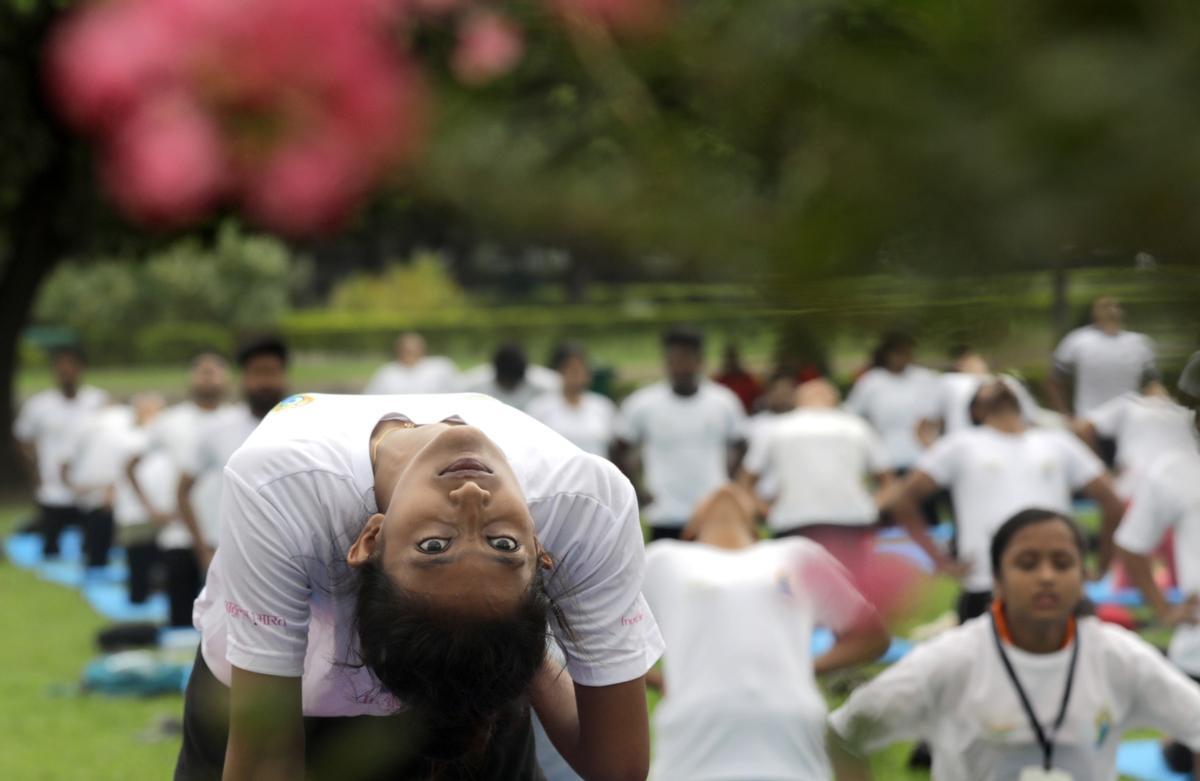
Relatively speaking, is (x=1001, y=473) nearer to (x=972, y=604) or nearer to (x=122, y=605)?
(x=972, y=604)

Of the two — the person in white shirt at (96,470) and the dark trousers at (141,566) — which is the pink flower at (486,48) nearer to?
Answer: the dark trousers at (141,566)

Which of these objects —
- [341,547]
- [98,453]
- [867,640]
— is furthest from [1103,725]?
[98,453]

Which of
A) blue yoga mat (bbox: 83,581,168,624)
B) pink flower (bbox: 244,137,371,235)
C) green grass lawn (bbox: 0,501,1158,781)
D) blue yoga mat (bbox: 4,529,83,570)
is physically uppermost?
pink flower (bbox: 244,137,371,235)

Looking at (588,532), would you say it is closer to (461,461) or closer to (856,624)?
(461,461)

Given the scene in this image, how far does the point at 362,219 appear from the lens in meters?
0.79

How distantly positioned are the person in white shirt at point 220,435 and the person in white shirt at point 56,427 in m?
3.97

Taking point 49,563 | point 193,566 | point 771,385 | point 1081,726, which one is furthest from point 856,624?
point 49,563

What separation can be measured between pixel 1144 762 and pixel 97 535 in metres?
7.59

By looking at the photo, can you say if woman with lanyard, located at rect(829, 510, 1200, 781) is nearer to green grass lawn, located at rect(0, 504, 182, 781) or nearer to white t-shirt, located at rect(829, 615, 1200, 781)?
white t-shirt, located at rect(829, 615, 1200, 781)

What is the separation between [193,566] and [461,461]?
6554mm

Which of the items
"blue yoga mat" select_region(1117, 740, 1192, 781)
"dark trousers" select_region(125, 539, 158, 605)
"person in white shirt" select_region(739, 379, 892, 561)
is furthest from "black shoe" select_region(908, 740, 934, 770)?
"dark trousers" select_region(125, 539, 158, 605)

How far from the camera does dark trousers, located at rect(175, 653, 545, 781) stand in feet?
5.83

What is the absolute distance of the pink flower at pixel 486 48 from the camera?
59 cm

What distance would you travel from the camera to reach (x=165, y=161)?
71 cm
